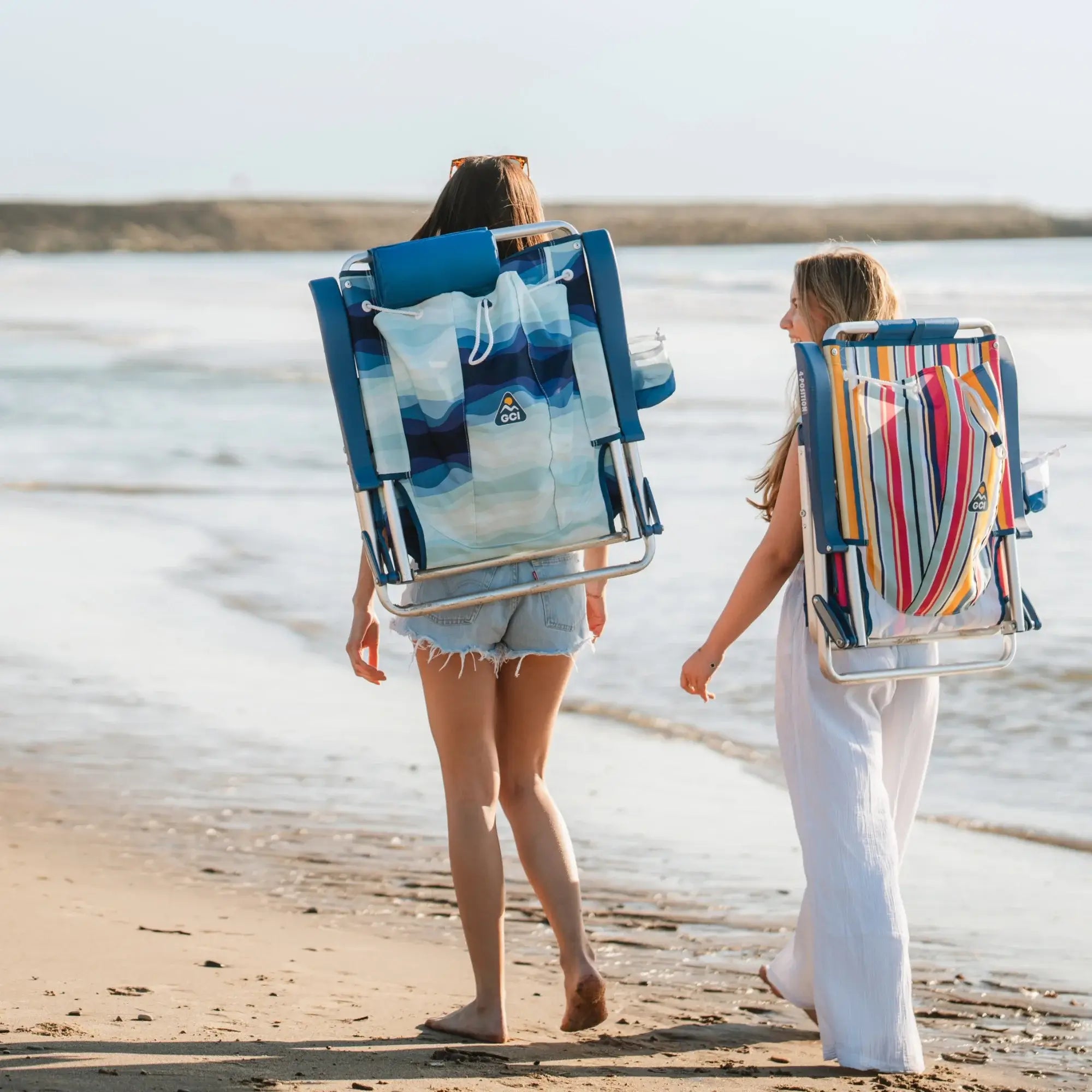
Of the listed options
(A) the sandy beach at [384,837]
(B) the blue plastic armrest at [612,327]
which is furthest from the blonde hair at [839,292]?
(A) the sandy beach at [384,837]

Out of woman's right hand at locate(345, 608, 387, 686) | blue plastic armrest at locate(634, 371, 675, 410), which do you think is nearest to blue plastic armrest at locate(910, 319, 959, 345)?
blue plastic armrest at locate(634, 371, 675, 410)

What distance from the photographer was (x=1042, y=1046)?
3.35 meters

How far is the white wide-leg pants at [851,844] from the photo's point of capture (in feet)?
9.84

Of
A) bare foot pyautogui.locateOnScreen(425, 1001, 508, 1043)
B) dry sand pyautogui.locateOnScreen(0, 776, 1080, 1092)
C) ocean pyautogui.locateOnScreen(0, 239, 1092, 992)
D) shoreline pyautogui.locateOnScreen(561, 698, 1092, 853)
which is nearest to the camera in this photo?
dry sand pyautogui.locateOnScreen(0, 776, 1080, 1092)

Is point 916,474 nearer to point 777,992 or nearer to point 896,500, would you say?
point 896,500

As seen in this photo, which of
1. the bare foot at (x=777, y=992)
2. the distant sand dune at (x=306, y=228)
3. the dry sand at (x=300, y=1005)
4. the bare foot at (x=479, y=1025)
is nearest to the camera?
the dry sand at (x=300, y=1005)

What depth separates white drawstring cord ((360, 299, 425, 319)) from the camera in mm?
2828

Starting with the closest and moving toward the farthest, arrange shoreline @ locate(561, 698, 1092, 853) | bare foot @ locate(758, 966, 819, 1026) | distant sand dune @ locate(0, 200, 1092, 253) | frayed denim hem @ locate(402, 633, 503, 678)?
frayed denim hem @ locate(402, 633, 503, 678) → bare foot @ locate(758, 966, 819, 1026) → shoreline @ locate(561, 698, 1092, 853) → distant sand dune @ locate(0, 200, 1092, 253)

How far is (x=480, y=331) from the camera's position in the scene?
2.84 metres

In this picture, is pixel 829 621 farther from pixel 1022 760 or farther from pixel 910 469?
pixel 1022 760

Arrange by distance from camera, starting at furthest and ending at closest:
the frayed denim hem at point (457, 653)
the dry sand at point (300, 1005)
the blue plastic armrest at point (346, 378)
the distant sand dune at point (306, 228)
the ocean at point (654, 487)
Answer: the distant sand dune at point (306, 228)
the ocean at point (654, 487)
the frayed denim hem at point (457, 653)
the dry sand at point (300, 1005)
the blue plastic armrest at point (346, 378)

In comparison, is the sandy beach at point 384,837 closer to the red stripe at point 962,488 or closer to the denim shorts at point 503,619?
the denim shorts at point 503,619

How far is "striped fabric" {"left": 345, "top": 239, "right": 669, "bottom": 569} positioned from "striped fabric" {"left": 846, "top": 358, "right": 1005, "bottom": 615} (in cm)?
48

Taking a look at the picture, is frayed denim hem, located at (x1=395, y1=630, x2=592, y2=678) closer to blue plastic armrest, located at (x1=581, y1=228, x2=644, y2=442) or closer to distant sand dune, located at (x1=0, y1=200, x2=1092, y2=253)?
blue plastic armrest, located at (x1=581, y1=228, x2=644, y2=442)
